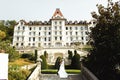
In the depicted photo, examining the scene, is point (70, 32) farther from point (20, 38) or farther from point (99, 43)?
point (99, 43)

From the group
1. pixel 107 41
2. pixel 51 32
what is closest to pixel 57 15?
pixel 51 32

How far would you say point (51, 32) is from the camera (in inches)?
3031

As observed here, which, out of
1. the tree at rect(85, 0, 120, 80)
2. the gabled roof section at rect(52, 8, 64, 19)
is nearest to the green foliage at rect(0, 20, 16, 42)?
the gabled roof section at rect(52, 8, 64, 19)

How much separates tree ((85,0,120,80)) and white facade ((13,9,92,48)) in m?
59.1

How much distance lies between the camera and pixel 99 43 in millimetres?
15398

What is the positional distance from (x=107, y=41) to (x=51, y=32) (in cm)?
6265

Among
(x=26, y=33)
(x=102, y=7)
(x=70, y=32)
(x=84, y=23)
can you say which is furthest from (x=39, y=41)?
(x=102, y=7)

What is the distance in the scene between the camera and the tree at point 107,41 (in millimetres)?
14070

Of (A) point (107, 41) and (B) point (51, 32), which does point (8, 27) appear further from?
(A) point (107, 41)

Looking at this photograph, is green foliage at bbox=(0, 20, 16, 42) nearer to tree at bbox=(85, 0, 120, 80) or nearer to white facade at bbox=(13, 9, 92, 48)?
white facade at bbox=(13, 9, 92, 48)

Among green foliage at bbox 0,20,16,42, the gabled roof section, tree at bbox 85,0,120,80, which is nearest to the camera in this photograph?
tree at bbox 85,0,120,80

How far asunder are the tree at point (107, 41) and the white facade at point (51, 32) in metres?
59.1

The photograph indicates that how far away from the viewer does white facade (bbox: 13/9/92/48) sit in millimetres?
76125

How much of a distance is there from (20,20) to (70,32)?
18.1 metres
